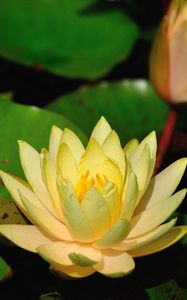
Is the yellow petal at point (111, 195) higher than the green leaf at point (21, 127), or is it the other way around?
the yellow petal at point (111, 195)

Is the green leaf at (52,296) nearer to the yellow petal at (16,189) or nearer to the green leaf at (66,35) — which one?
the yellow petal at (16,189)

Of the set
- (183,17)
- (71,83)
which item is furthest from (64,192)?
(71,83)

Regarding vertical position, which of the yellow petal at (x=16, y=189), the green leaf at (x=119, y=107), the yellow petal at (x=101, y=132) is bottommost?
the green leaf at (x=119, y=107)

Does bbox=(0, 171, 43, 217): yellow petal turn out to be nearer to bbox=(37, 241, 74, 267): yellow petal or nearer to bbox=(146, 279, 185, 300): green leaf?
bbox=(37, 241, 74, 267): yellow petal

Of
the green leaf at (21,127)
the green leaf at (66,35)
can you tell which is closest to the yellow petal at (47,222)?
the green leaf at (21,127)

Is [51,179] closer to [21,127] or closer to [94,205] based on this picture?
[94,205]

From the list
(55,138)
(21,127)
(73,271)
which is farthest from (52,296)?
(21,127)

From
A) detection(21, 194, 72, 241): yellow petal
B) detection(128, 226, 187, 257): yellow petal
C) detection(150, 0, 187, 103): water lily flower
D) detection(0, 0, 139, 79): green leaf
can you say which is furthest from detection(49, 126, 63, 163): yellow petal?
detection(0, 0, 139, 79): green leaf
